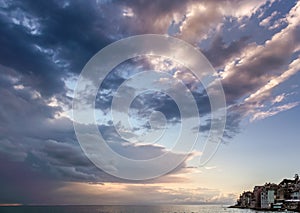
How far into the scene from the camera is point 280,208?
646 feet

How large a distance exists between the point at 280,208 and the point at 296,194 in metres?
12.2

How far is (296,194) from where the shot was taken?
192125mm
